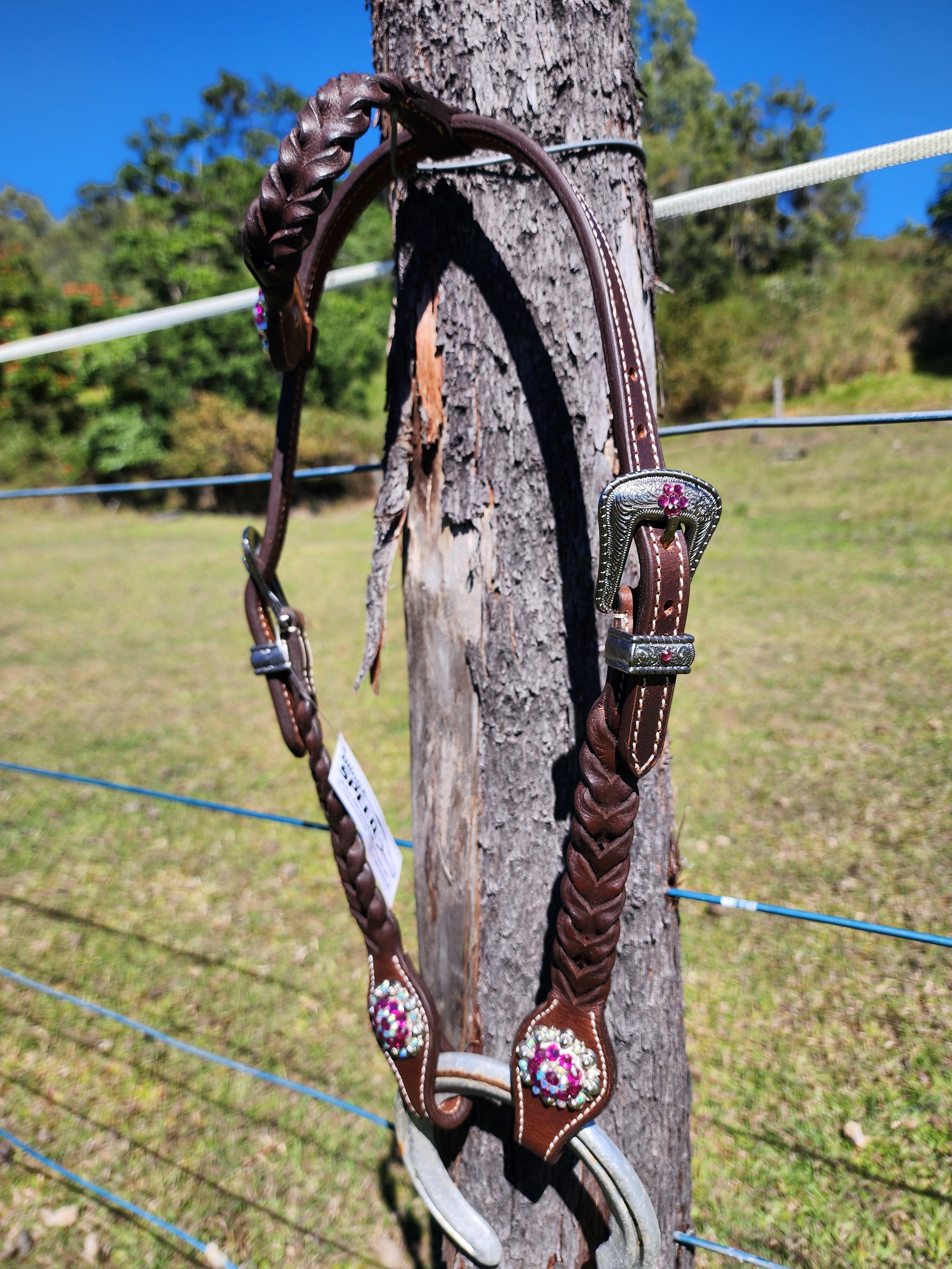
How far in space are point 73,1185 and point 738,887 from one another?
2.39m

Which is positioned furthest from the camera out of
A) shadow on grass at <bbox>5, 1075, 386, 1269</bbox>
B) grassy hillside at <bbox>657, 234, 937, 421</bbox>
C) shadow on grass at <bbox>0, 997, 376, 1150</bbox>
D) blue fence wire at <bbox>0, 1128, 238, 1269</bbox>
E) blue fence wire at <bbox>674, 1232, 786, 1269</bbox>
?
grassy hillside at <bbox>657, 234, 937, 421</bbox>

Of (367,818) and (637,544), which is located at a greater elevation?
(637,544)

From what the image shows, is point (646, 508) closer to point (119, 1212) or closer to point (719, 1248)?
point (719, 1248)

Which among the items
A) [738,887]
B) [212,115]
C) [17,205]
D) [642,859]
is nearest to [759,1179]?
[738,887]

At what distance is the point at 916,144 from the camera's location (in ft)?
3.26

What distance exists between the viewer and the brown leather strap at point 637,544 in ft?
2.54

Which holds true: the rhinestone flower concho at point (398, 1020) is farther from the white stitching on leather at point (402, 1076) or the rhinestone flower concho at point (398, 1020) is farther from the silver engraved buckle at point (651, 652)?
the silver engraved buckle at point (651, 652)

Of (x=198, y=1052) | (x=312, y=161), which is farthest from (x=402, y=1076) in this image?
(x=312, y=161)

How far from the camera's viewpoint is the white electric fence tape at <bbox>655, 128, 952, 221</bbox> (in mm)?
991

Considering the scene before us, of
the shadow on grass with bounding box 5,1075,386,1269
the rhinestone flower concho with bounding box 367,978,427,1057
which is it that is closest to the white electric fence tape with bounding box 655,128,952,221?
the rhinestone flower concho with bounding box 367,978,427,1057

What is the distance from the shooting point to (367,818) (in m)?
1.13

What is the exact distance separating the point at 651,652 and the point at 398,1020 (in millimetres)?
→ 626

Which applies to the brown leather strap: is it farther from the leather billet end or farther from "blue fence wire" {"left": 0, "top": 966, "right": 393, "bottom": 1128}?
"blue fence wire" {"left": 0, "top": 966, "right": 393, "bottom": 1128}

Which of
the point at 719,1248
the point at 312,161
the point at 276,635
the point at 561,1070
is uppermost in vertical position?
the point at 312,161
